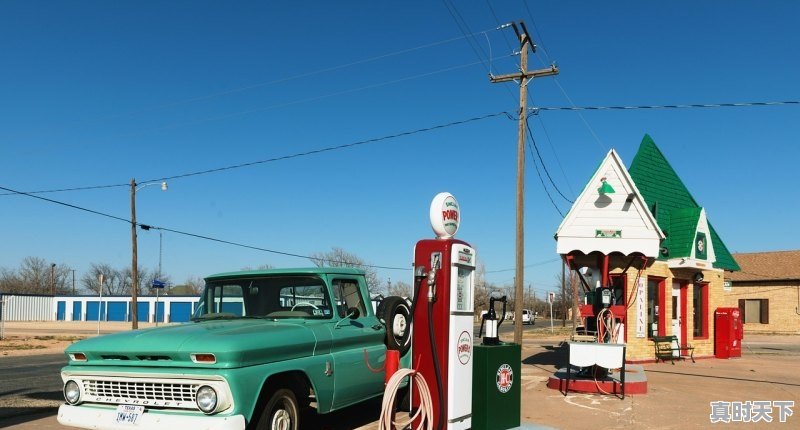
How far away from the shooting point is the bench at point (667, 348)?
17047 mm

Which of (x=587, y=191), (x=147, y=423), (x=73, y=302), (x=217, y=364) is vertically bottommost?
(x=73, y=302)

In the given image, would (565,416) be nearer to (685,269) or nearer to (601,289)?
(601,289)

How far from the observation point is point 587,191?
14.3 m

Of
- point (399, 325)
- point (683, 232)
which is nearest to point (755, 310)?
point (683, 232)

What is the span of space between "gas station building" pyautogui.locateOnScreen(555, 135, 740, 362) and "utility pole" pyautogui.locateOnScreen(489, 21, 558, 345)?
59.1 inches

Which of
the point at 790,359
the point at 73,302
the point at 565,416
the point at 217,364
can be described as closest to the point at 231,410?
the point at 217,364

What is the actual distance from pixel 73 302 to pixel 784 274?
66156 millimetres

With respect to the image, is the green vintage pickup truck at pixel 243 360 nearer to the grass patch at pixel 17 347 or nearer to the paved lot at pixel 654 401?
the paved lot at pixel 654 401

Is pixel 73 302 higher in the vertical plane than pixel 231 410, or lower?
lower

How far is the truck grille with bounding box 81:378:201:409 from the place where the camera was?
560cm

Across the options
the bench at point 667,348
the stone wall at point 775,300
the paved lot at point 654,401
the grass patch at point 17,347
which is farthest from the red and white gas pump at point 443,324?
the stone wall at point 775,300

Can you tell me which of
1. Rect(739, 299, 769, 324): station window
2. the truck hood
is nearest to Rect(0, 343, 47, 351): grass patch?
the truck hood

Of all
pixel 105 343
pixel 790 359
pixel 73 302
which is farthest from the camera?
pixel 73 302

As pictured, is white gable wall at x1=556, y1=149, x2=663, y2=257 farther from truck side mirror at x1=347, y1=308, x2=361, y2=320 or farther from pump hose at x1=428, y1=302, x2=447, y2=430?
pump hose at x1=428, y1=302, x2=447, y2=430
